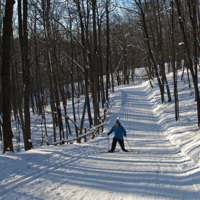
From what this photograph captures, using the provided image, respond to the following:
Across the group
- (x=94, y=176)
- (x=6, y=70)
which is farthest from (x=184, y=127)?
(x=6, y=70)

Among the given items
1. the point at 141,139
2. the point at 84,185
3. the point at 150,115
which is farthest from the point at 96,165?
the point at 150,115

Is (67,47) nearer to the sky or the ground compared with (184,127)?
nearer to the sky

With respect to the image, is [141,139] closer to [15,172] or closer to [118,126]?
[118,126]

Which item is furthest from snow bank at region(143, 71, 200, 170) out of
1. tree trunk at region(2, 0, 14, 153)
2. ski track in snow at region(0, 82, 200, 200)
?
tree trunk at region(2, 0, 14, 153)

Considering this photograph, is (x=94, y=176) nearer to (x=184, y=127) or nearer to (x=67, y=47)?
(x=184, y=127)

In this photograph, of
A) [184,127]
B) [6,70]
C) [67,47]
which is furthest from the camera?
[67,47]

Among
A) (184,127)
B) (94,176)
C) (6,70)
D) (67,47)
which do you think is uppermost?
(67,47)

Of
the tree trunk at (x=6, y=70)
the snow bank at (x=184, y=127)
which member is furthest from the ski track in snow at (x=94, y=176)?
the tree trunk at (x=6, y=70)

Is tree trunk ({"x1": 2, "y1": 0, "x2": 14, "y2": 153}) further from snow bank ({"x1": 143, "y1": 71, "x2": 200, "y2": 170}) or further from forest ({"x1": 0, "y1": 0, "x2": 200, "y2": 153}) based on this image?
snow bank ({"x1": 143, "y1": 71, "x2": 200, "y2": 170})

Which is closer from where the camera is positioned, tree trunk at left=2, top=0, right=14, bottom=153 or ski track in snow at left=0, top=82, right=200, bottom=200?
ski track in snow at left=0, top=82, right=200, bottom=200

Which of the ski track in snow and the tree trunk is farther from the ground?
the tree trunk

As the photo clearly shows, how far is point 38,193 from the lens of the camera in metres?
4.18

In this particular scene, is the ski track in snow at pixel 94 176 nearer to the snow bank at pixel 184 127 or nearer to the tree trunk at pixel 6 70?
the snow bank at pixel 184 127

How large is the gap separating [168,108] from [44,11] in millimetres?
13671
